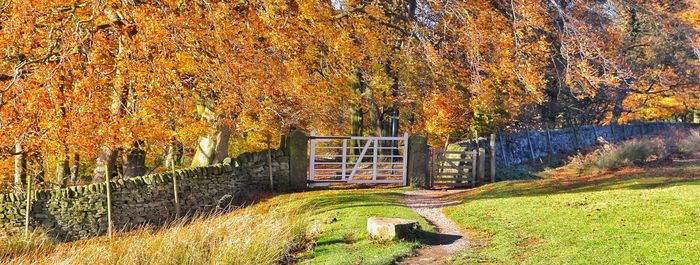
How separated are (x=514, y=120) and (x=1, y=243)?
23143 mm

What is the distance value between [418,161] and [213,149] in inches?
246

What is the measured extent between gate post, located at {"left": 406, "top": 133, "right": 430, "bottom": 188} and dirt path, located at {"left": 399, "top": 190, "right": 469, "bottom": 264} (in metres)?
1.74

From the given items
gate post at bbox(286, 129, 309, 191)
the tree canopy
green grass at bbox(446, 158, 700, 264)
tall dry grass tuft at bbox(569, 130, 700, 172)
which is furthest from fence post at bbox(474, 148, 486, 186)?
gate post at bbox(286, 129, 309, 191)

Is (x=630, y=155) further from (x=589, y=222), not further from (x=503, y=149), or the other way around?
(x=589, y=222)

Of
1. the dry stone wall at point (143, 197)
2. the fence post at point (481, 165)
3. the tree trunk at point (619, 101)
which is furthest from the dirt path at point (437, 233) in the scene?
the tree trunk at point (619, 101)

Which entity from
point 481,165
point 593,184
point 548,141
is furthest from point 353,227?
point 548,141

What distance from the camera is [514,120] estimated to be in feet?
98.7

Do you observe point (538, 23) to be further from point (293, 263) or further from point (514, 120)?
point (514, 120)

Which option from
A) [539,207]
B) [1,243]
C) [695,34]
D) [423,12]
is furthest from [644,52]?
[1,243]

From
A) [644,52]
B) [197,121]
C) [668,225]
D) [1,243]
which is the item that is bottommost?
[1,243]

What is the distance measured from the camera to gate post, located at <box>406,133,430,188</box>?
20.0 metres

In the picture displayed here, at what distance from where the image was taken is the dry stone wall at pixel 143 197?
590 inches

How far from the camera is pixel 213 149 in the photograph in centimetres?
1964

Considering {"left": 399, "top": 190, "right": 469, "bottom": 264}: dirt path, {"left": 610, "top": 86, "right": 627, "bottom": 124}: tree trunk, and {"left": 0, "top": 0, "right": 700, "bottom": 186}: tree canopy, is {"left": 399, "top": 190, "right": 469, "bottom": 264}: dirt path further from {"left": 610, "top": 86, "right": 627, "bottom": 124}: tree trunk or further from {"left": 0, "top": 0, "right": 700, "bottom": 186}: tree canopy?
{"left": 610, "top": 86, "right": 627, "bottom": 124}: tree trunk
